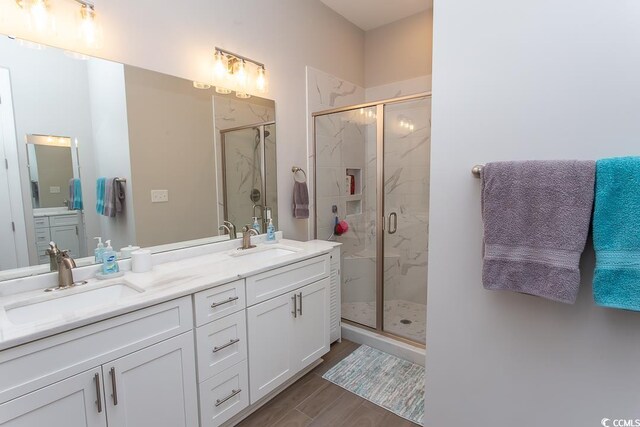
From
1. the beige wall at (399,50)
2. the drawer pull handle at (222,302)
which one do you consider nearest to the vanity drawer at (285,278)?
the drawer pull handle at (222,302)

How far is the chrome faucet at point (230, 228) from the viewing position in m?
2.15

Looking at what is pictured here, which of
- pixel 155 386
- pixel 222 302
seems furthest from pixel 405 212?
pixel 155 386

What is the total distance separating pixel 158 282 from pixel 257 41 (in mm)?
1851

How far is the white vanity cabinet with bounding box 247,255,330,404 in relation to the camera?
1.67 meters

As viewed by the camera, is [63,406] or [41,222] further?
[41,222]

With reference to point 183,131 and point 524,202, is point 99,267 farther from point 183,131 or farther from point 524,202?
point 524,202

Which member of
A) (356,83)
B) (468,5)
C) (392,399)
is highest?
(356,83)

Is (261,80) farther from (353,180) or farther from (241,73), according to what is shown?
(353,180)

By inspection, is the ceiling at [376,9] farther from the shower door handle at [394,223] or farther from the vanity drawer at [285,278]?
the vanity drawer at [285,278]

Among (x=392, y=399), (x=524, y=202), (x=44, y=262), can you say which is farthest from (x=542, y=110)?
(x=44, y=262)

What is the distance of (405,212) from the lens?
2719mm

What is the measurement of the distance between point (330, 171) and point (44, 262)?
84.5 inches

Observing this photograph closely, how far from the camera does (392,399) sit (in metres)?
1.89

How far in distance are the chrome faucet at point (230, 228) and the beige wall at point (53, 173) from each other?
88 cm
